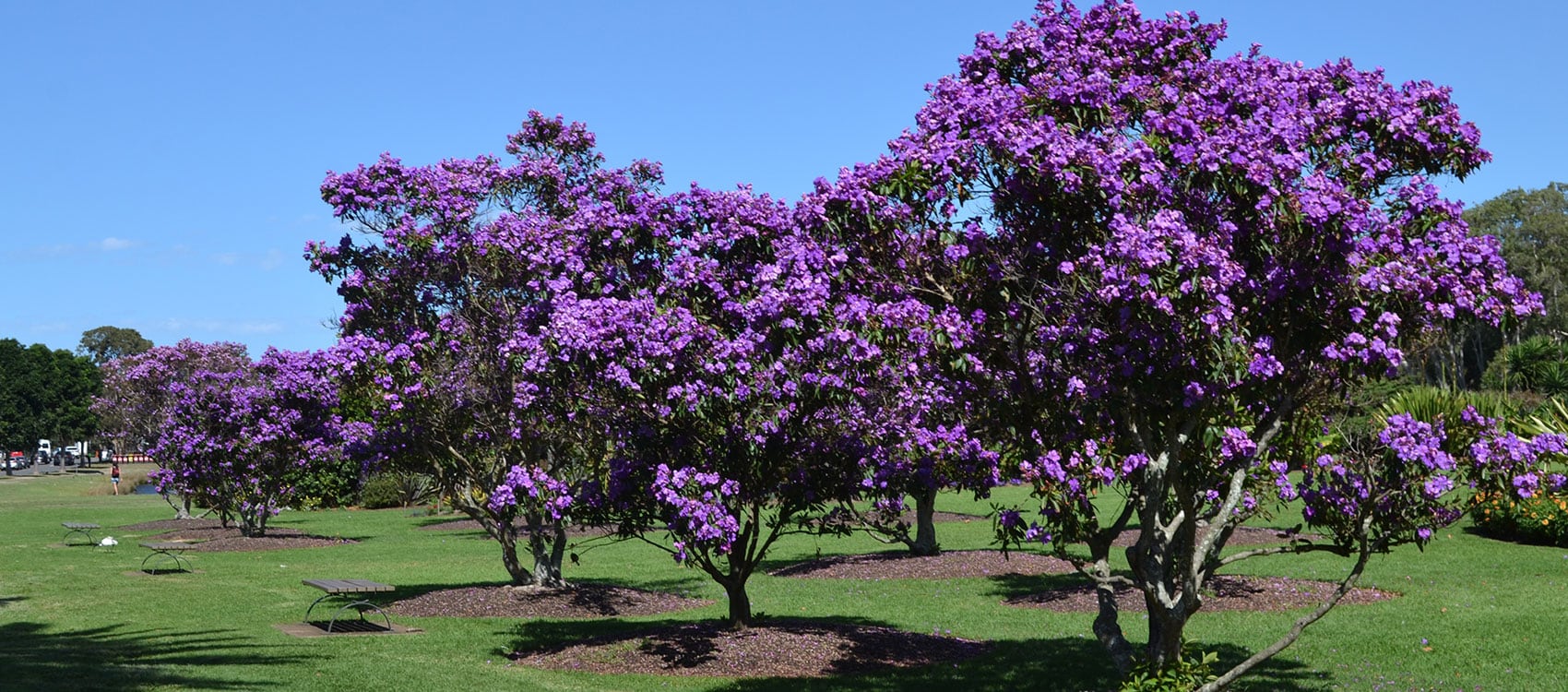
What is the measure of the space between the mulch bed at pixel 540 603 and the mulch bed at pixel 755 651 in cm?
338

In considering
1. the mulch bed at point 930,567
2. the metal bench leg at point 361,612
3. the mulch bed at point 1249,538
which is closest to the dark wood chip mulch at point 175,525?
the metal bench leg at point 361,612

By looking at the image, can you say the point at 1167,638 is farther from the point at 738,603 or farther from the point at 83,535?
the point at 83,535

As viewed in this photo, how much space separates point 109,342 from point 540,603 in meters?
158

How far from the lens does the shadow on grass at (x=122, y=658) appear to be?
12.7 metres

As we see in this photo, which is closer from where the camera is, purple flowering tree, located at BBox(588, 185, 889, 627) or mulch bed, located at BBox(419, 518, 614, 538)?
purple flowering tree, located at BBox(588, 185, 889, 627)

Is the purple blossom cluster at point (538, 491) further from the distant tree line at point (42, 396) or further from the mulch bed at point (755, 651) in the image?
the distant tree line at point (42, 396)

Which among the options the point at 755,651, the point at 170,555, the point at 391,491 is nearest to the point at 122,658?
the point at 755,651

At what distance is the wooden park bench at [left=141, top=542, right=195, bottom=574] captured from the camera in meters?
26.2

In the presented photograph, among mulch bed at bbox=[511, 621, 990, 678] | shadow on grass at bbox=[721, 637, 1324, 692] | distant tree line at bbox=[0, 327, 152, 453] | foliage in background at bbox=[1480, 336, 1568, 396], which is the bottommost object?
shadow on grass at bbox=[721, 637, 1324, 692]

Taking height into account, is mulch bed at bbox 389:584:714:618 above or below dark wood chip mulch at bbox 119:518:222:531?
below

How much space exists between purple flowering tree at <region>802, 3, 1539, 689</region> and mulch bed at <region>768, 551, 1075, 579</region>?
38.9ft

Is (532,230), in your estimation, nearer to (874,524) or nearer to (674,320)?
(674,320)

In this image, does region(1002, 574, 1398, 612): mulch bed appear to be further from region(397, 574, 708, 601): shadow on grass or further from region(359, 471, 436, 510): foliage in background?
region(359, 471, 436, 510): foliage in background

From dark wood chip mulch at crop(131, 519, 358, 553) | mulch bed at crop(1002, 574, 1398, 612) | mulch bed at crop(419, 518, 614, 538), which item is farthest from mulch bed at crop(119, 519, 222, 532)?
mulch bed at crop(1002, 574, 1398, 612)
